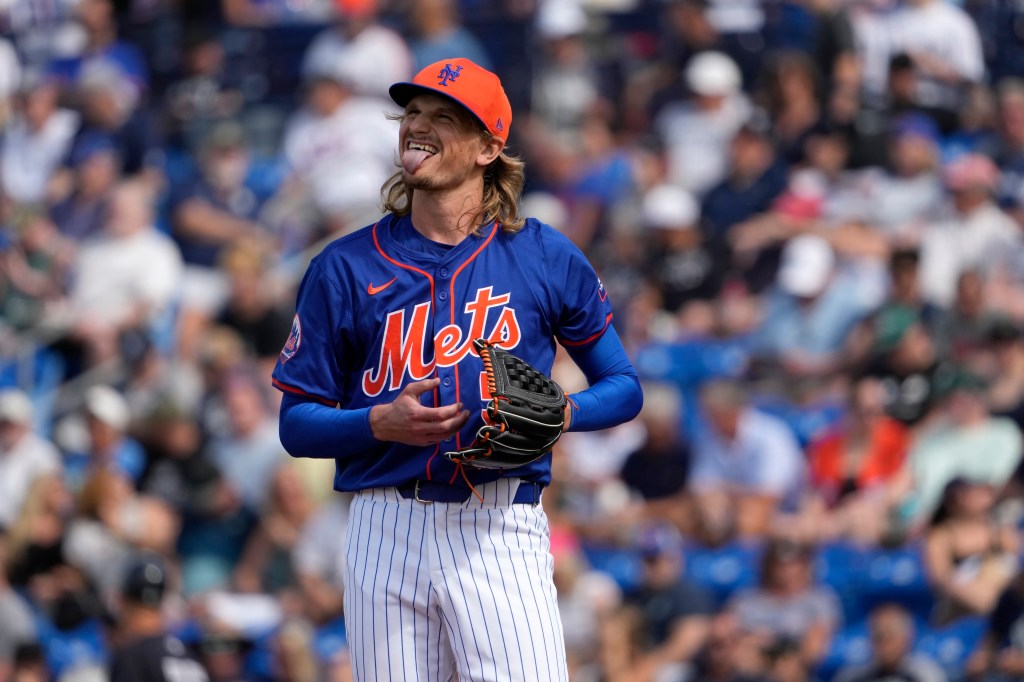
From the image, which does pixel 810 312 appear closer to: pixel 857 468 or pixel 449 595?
pixel 857 468

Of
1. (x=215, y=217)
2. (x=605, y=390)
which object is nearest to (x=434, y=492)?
(x=605, y=390)

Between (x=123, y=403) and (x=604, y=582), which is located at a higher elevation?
(x=123, y=403)

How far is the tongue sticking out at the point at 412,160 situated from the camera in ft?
12.1

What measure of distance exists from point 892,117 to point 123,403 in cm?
489

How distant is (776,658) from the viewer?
23.5 feet

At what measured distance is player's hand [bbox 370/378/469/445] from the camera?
3.38 m

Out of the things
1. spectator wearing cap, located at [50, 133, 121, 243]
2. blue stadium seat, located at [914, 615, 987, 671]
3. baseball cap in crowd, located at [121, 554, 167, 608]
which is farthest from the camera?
spectator wearing cap, located at [50, 133, 121, 243]

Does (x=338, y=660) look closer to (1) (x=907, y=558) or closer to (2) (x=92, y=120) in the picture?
(1) (x=907, y=558)

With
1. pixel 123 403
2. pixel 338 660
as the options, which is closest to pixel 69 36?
pixel 123 403

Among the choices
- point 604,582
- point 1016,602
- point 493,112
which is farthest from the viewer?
point 604,582

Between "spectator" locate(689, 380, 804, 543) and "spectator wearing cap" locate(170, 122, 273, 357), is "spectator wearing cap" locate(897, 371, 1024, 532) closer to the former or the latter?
"spectator" locate(689, 380, 804, 543)

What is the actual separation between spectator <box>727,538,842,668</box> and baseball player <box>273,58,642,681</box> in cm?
374

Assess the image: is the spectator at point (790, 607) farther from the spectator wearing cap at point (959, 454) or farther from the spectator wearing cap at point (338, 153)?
the spectator wearing cap at point (338, 153)

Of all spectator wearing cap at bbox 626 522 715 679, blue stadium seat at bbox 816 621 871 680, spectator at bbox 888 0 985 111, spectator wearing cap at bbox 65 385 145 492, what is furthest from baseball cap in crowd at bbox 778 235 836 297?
spectator wearing cap at bbox 65 385 145 492
